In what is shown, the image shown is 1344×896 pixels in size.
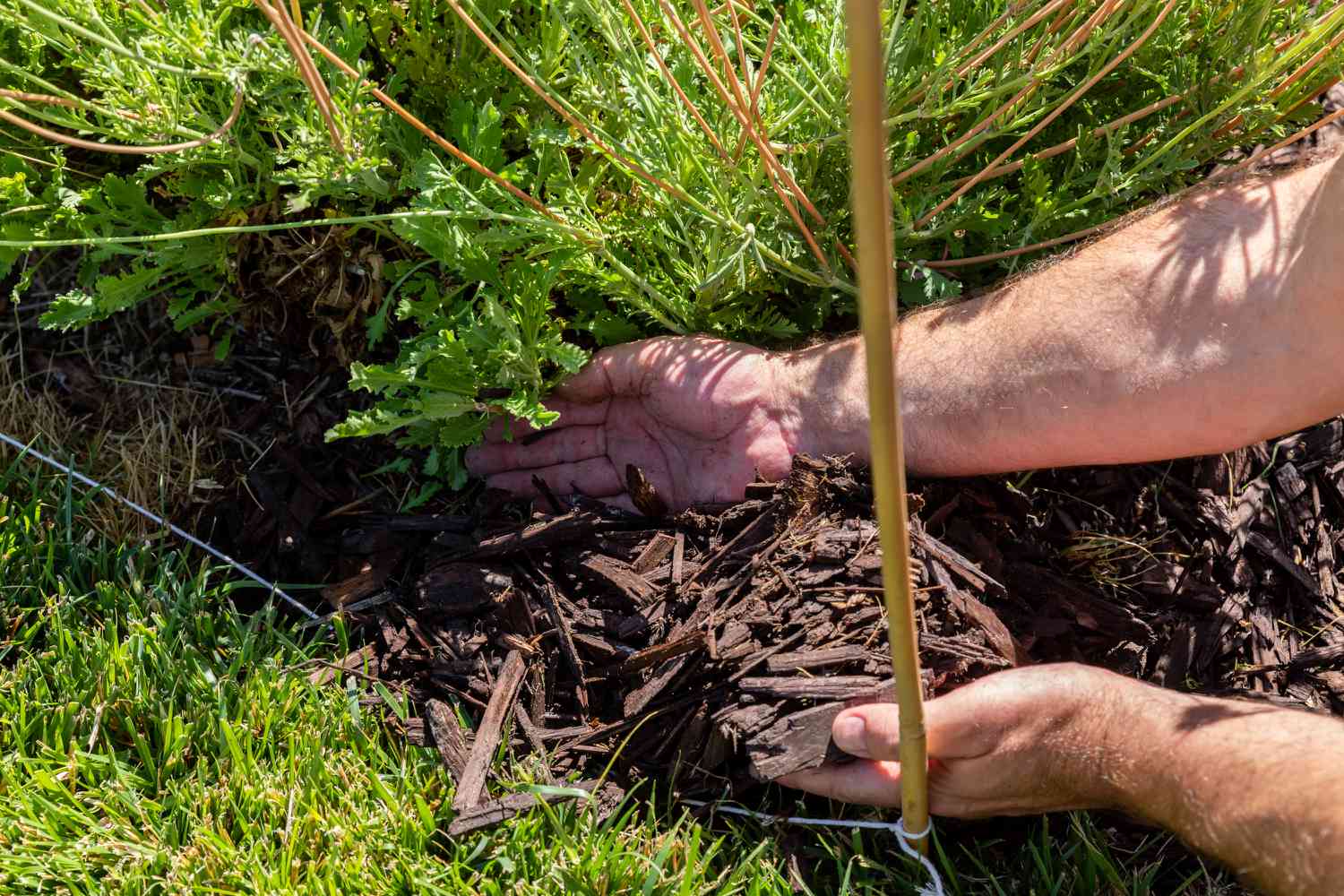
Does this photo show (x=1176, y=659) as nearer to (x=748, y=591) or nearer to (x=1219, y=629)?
(x=1219, y=629)

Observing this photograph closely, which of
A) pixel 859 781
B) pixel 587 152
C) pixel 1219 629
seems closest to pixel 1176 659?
pixel 1219 629

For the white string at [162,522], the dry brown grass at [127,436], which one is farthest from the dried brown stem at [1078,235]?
the dry brown grass at [127,436]

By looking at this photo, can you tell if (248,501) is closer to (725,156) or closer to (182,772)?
(182,772)

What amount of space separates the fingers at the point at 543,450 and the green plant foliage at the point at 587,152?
0.35 feet

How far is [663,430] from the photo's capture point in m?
2.67

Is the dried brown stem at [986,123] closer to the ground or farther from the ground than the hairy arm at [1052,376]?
farther from the ground

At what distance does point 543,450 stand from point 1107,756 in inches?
57.7

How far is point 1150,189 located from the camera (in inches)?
108

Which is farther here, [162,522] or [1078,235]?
[162,522]

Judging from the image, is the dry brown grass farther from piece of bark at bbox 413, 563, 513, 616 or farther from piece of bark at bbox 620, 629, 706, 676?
piece of bark at bbox 620, 629, 706, 676

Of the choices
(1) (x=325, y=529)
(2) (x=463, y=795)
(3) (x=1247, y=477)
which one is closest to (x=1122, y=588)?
(3) (x=1247, y=477)

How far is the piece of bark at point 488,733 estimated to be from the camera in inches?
85.9

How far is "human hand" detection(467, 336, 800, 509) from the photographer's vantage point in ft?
8.41

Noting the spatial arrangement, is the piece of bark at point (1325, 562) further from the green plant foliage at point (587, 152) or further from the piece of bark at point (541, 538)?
the piece of bark at point (541, 538)
